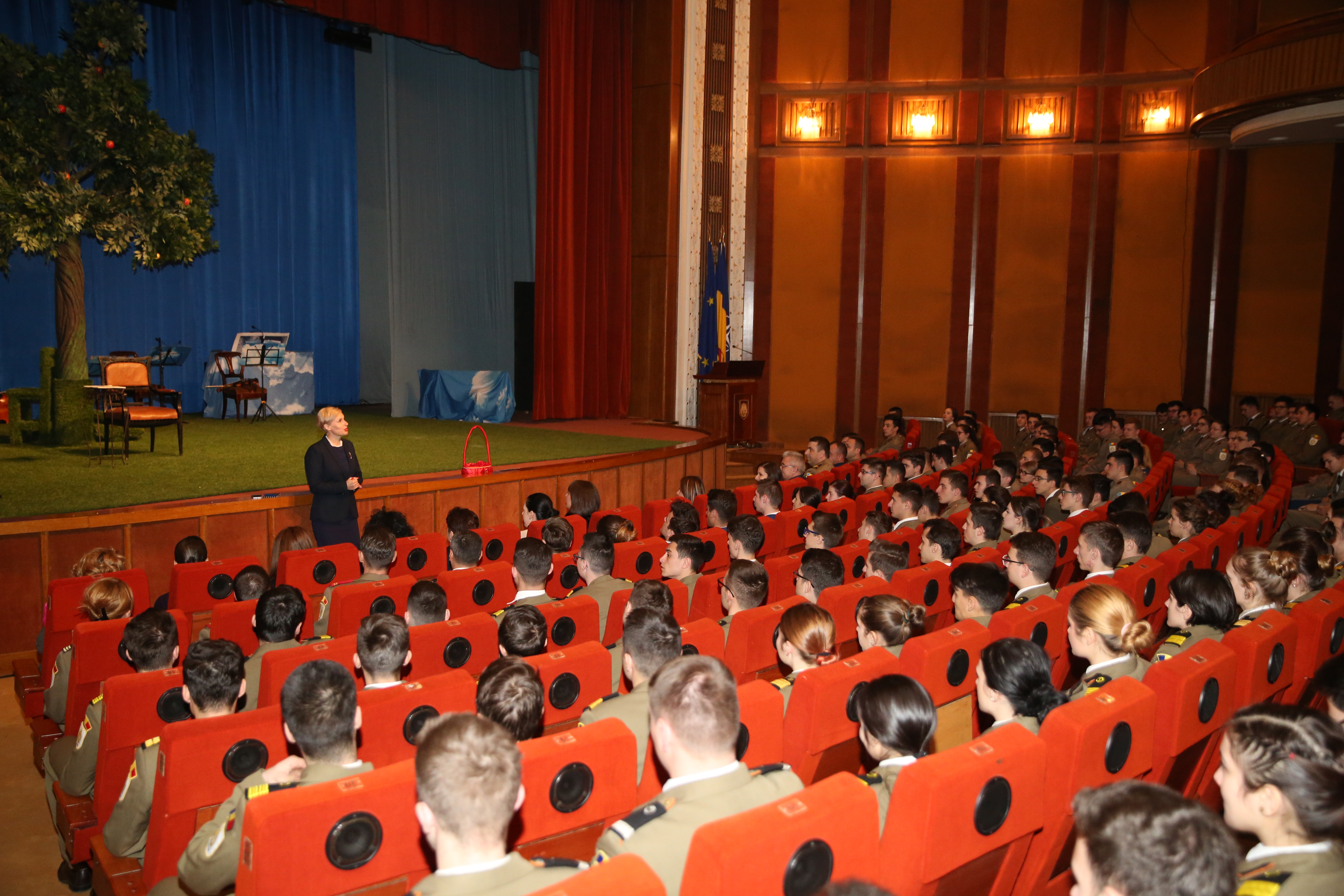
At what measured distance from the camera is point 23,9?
1032 centimetres

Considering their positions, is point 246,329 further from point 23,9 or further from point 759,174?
point 759,174

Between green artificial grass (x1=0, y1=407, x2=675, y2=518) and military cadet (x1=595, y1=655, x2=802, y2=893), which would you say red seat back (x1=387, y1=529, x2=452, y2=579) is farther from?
military cadet (x1=595, y1=655, x2=802, y2=893)

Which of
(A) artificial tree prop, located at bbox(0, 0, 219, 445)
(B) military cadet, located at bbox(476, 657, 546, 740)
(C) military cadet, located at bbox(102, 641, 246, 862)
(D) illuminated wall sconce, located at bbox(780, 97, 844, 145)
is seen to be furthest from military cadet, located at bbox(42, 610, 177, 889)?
(D) illuminated wall sconce, located at bbox(780, 97, 844, 145)

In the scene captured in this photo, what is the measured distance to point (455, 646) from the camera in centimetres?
333

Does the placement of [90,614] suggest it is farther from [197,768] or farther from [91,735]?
[197,768]

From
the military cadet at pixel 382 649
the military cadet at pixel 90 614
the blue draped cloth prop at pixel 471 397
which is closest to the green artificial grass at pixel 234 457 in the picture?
the blue draped cloth prop at pixel 471 397

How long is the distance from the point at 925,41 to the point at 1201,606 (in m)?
11.2

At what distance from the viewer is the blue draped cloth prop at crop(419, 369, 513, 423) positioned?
482 inches

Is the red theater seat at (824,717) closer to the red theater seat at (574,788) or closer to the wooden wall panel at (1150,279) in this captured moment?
the red theater seat at (574,788)

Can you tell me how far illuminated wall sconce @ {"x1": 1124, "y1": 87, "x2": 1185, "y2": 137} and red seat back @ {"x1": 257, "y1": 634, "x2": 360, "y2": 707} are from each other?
12.4 metres

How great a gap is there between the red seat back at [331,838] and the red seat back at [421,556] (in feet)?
10.4

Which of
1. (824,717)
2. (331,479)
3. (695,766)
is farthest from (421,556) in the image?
(695,766)

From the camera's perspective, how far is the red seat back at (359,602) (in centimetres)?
386

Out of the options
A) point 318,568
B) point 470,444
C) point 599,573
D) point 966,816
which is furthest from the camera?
point 470,444
